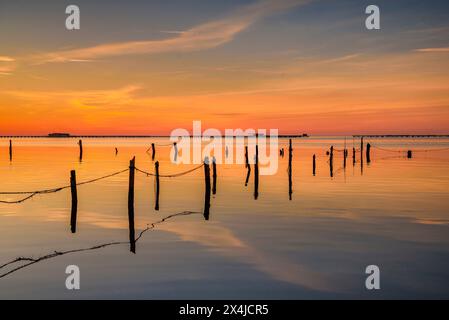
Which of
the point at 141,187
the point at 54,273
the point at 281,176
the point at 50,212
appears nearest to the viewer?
the point at 54,273

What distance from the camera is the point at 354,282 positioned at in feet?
43.1

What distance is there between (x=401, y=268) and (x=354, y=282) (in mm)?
2128

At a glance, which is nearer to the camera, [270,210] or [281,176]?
[270,210]

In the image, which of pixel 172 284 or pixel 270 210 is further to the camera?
pixel 270 210

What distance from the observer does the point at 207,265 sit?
14742 mm

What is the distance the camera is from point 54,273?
1400 centimetres

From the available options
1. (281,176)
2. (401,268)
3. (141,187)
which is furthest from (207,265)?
(281,176)

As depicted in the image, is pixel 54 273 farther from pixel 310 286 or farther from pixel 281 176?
pixel 281 176
